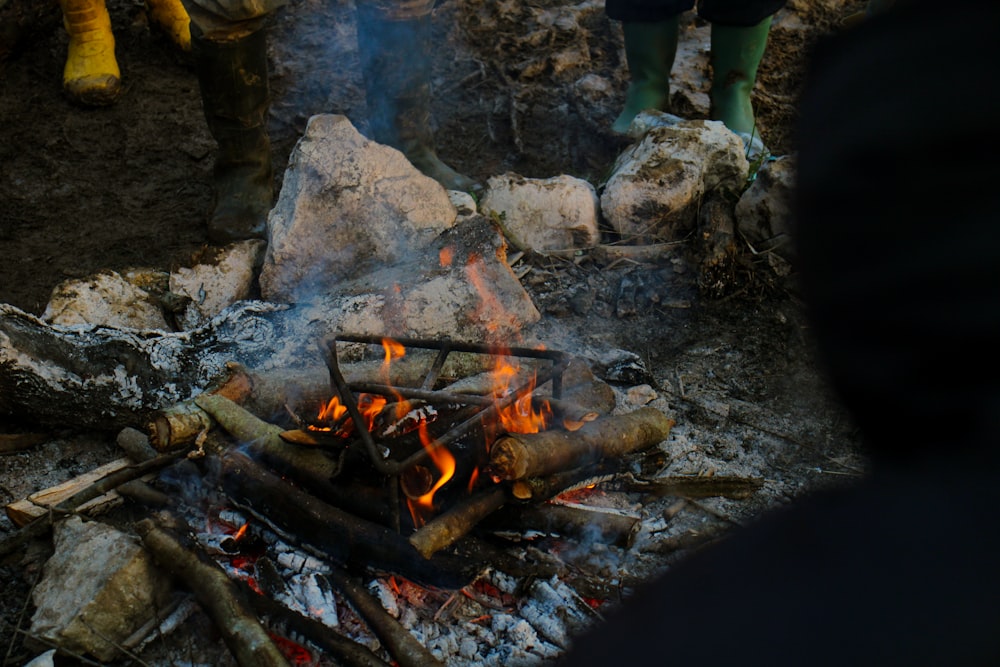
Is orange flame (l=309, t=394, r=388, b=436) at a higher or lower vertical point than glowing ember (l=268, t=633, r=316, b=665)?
higher

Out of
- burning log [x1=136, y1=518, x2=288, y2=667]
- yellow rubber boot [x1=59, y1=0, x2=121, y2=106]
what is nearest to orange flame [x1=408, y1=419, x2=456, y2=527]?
burning log [x1=136, y1=518, x2=288, y2=667]

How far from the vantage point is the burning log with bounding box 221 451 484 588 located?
7.72 feet

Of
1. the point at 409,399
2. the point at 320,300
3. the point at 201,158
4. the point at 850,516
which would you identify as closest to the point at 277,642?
the point at 409,399

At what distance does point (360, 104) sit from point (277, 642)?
4.18 metres

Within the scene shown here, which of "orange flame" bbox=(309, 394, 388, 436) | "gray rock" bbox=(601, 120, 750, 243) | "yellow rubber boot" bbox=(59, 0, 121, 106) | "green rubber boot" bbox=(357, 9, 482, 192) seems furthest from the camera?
"yellow rubber boot" bbox=(59, 0, 121, 106)

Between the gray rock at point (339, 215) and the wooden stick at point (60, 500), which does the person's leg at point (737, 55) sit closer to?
the gray rock at point (339, 215)

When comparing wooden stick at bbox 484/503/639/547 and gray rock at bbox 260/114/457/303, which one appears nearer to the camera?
wooden stick at bbox 484/503/639/547

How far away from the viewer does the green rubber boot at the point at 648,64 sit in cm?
527

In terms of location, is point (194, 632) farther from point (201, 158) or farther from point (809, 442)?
point (201, 158)

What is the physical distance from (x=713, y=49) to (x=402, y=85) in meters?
1.89

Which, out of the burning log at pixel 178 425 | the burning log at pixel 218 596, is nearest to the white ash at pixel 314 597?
the burning log at pixel 218 596

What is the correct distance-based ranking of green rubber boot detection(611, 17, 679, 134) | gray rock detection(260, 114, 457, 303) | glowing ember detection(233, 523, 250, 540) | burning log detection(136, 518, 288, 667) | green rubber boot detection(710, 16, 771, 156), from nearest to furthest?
burning log detection(136, 518, 288, 667), glowing ember detection(233, 523, 250, 540), gray rock detection(260, 114, 457, 303), green rubber boot detection(710, 16, 771, 156), green rubber boot detection(611, 17, 679, 134)

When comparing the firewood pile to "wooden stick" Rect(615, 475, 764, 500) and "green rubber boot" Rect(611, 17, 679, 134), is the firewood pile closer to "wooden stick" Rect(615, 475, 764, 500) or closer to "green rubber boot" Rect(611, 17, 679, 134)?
"wooden stick" Rect(615, 475, 764, 500)

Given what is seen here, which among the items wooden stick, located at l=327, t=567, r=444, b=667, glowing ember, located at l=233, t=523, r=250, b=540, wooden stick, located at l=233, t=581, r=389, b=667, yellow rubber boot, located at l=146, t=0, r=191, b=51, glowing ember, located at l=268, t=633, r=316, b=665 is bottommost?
glowing ember, located at l=268, t=633, r=316, b=665
